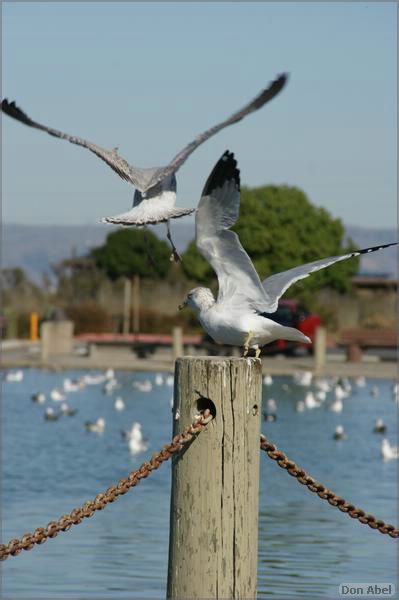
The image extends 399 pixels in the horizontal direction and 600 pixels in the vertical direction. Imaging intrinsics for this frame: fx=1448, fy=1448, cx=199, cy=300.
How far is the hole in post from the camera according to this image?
6324mm

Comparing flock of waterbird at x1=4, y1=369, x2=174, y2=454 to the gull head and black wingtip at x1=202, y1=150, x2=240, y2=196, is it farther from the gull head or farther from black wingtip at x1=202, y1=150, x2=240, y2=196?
black wingtip at x1=202, y1=150, x2=240, y2=196

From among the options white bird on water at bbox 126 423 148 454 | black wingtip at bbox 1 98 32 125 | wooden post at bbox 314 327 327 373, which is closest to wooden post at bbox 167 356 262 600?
black wingtip at bbox 1 98 32 125

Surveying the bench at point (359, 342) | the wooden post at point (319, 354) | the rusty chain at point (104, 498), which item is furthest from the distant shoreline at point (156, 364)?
the rusty chain at point (104, 498)

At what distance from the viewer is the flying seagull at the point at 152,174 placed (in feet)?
25.1

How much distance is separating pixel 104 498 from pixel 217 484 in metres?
0.54

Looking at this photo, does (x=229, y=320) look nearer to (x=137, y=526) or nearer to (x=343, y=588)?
(x=343, y=588)

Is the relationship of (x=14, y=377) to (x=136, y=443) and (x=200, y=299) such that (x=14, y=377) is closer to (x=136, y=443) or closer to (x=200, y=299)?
(x=136, y=443)

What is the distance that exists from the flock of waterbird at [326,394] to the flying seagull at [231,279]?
1705 cm

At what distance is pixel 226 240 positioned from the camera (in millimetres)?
6613

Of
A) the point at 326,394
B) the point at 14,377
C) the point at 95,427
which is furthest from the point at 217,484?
the point at 14,377

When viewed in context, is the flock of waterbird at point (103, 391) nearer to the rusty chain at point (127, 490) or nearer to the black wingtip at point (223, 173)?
the rusty chain at point (127, 490)

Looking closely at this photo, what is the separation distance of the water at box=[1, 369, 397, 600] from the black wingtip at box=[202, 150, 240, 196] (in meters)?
5.55

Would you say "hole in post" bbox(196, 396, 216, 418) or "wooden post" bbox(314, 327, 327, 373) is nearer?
"hole in post" bbox(196, 396, 216, 418)

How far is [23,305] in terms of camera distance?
187ft
